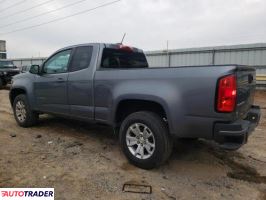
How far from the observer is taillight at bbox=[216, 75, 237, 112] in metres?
3.21

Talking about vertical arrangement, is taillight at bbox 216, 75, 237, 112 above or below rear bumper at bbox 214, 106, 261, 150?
above

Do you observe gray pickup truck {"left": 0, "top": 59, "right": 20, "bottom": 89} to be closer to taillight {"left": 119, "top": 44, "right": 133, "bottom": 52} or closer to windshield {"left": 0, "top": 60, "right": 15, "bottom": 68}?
windshield {"left": 0, "top": 60, "right": 15, "bottom": 68}

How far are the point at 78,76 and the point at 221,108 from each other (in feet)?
8.65

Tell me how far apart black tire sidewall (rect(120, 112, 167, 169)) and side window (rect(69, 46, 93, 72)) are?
141cm

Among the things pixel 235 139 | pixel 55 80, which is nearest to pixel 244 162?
pixel 235 139

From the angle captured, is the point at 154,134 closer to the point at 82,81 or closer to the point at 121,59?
the point at 82,81

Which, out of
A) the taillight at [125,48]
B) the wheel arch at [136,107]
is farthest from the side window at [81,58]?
the wheel arch at [136,107]

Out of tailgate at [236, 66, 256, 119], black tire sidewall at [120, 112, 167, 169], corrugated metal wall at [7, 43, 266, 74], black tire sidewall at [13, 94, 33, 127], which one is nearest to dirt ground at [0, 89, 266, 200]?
black tire sidewall at [120, 112, 167, 169]

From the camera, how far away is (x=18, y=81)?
21.2 ft

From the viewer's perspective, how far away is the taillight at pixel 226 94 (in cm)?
321

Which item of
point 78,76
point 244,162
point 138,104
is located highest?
point 78,76

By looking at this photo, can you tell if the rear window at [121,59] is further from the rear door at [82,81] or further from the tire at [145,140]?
the tire at [145,140]

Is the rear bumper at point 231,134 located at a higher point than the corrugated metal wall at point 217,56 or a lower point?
lower

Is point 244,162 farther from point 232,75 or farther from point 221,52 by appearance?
point 221,52
